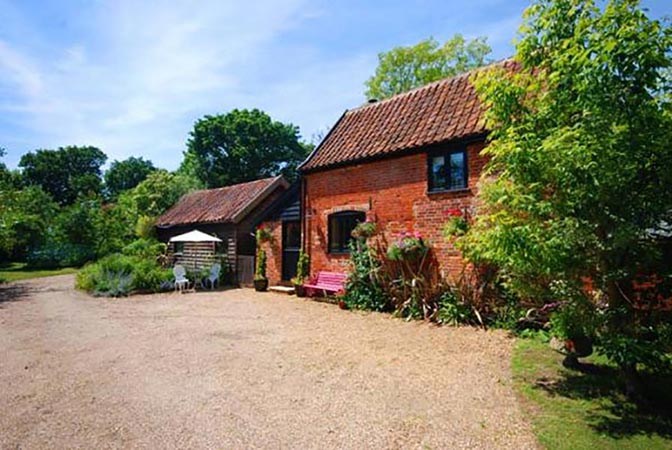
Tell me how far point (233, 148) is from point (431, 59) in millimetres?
18658

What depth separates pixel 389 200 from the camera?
10.3 m

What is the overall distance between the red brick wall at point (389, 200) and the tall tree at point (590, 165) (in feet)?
14.7

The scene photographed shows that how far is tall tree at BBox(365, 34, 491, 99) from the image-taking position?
27906 millimetres

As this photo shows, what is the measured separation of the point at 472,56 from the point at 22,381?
30.6m

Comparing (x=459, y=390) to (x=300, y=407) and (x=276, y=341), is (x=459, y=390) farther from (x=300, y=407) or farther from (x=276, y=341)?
(x=276, y=341)

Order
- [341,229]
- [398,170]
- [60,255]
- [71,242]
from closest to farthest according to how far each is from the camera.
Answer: [398,170]
[341,229]
[60,255]
[71,242]

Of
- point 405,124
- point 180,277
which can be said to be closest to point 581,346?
point 405,124

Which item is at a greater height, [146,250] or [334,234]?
[334,234]

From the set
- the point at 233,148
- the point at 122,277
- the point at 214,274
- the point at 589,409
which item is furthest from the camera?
the point at 233,148

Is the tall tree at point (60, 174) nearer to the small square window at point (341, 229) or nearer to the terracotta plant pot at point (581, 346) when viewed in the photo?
the small square window at point (341, 229)

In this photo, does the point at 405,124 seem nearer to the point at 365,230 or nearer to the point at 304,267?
the point at 365,230

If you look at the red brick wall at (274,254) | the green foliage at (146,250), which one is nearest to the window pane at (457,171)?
the red brick wall at (274,254)

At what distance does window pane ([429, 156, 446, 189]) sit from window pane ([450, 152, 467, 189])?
0.69 feet

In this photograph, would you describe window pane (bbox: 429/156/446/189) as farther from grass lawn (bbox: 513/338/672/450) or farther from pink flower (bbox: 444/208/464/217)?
grass lawn (bbox: 513/338/672/450)
